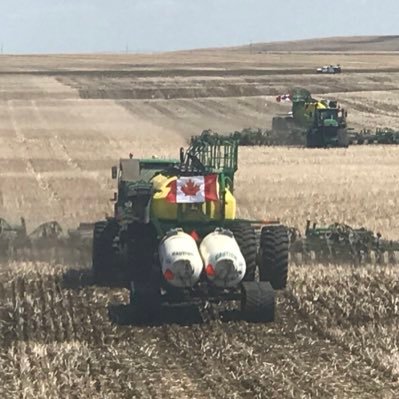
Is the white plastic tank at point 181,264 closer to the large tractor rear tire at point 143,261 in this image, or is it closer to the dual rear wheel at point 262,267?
the large tractor rear tire at point 143,261

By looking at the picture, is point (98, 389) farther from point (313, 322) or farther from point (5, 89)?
point (5, 89)

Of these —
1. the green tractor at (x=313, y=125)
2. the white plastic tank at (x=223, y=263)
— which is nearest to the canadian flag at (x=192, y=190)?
the white plastic tank at (x=223, y=263)

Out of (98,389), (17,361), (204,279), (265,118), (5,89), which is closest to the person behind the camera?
(98,389)

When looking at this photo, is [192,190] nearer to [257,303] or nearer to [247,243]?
[247,243]

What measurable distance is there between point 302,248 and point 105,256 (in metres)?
3.37

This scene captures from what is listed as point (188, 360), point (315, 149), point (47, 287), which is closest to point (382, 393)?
point (188, 360)

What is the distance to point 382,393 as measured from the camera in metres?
9.35

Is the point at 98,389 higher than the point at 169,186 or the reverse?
the reverse

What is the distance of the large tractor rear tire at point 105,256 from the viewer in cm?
1368

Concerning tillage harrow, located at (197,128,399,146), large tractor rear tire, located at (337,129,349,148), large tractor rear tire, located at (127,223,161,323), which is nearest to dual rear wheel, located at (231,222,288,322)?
large tractor rear tire, located at (127,223,161,323)

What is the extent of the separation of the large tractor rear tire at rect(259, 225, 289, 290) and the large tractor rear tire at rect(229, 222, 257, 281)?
0.43 metres

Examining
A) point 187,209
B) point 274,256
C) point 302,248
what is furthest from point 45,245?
point 274,256

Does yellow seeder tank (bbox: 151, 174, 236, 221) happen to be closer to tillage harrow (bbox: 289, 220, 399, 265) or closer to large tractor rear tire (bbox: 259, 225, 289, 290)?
large tractor rear tire (bbox: 259, 225, 289, 290)

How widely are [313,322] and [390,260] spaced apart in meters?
3.64
